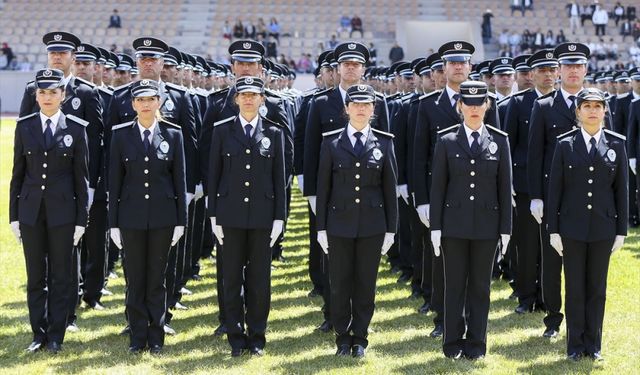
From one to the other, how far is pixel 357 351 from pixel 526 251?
2.09 m

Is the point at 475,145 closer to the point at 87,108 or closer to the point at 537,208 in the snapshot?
the point at 537,208

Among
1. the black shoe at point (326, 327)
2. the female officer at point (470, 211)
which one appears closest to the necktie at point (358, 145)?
the female officer at point (470, 211)

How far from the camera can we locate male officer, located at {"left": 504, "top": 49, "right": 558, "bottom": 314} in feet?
27.1

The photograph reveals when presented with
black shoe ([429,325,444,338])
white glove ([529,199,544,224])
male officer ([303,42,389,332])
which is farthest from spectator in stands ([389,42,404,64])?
black shoe ([429,325,444,338])

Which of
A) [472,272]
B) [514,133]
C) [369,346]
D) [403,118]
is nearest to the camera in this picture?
[472,272]

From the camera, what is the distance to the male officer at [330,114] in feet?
25.8

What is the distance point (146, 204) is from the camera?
689cm

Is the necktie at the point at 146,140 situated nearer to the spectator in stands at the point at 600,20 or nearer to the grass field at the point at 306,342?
the grass field at the point at 306,342

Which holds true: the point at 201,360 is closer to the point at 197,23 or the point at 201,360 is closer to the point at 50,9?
the point at 197,23

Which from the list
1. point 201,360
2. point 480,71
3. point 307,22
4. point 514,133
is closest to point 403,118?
point 514,133

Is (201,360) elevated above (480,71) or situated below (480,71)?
below

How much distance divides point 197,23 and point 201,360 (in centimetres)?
3548

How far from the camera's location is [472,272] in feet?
22.2

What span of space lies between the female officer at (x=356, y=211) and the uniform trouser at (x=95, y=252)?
99.2 inches
